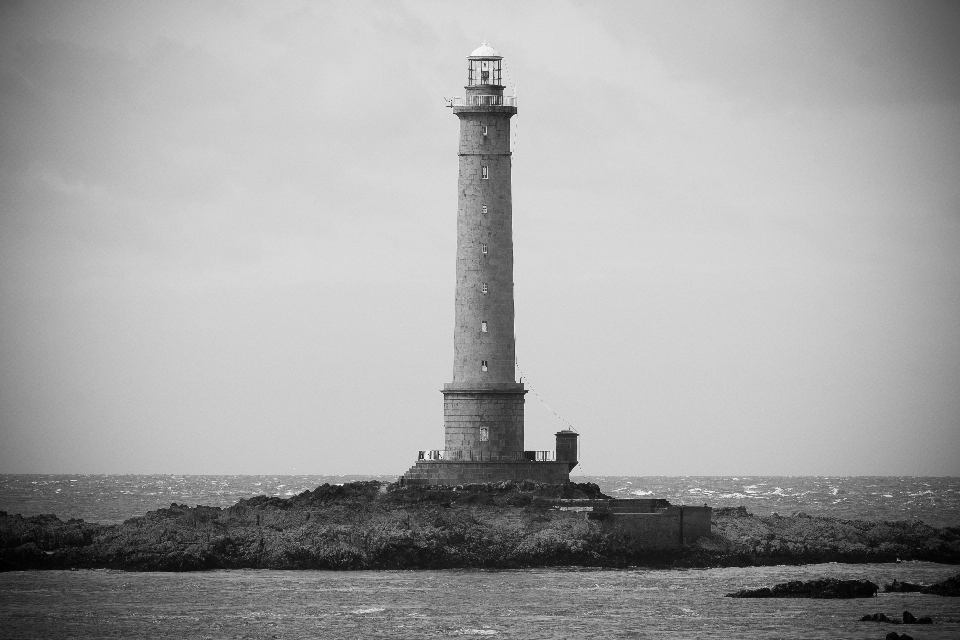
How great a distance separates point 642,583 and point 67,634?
1578 cm

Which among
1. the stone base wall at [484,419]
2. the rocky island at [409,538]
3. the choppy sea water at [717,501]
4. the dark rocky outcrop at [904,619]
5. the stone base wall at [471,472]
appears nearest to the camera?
the dark rocky outcrop at [904,619]

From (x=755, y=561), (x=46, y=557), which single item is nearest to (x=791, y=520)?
(x=755, y=561)

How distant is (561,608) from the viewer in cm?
4531

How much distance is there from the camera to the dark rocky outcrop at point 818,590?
4738cm

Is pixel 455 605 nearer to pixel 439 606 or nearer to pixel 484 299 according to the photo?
pixel 439 606

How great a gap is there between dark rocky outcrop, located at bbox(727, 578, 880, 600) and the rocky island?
243 inches

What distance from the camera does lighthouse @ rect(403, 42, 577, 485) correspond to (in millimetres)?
58000

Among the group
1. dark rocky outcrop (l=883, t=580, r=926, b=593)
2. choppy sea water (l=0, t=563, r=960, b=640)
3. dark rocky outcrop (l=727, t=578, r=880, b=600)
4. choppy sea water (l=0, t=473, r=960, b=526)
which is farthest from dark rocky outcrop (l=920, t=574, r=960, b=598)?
choppy sea water (l=0, t=473, r=960, b=526)

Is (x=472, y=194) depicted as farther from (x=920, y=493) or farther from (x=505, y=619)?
(x=920, y=493)

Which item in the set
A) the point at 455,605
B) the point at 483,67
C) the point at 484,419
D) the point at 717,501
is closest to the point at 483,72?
the point at 483,67

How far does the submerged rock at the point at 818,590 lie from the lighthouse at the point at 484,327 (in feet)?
39.1

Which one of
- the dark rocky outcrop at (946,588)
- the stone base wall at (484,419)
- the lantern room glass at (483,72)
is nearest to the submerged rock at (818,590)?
the dark rocky outcrop at (946,588)

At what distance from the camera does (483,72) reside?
195ft

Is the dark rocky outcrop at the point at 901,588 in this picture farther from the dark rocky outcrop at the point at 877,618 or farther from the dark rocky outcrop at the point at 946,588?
the dark rocky outcrop at the point at 877,618
